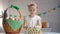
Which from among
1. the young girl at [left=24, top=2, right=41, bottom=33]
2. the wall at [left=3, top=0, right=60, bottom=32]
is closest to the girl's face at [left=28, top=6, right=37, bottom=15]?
the young girl at [left=24, top=2, right=41, bottom=33]

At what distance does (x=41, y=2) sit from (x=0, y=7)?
0.63m

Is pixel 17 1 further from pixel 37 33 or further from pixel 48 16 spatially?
pixel 37 33

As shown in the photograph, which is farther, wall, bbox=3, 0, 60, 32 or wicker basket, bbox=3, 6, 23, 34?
wall, bbox=3, 0, 60, 32

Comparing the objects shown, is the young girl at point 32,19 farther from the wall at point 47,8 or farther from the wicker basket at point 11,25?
the wall at point 47,8

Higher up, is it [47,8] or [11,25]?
[47,8]

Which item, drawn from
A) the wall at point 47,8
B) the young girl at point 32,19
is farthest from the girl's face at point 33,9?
the wall at point 47,8

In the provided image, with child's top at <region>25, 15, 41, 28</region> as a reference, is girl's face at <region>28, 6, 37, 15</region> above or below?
above

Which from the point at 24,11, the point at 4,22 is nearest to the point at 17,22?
the point at 4,22

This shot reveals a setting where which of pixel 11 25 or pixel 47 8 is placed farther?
pixel 47 8

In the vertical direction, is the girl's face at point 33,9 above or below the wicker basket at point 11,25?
above

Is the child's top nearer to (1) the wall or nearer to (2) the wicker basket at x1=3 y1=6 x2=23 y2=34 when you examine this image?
(2) the wicker basket at x1=3 y1=6 x2=23 y2=34

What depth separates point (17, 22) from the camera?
656 mm

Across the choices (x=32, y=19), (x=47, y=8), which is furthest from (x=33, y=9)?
(x=47, y=8)

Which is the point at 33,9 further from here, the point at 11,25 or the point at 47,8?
the point at 47,8
